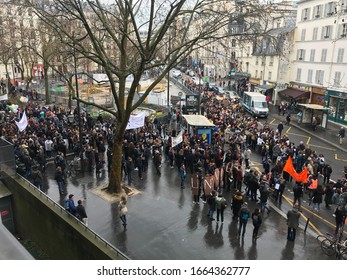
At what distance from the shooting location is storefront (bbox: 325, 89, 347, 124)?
3253cm

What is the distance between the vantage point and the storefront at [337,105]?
3253cm

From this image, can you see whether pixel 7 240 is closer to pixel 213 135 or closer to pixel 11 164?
pixel 11 164

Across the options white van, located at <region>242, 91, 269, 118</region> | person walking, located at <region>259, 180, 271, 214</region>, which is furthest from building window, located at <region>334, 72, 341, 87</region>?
person walking, located at <region>259, 180, 271, 214</region>

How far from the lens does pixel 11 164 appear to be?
17.1 metres

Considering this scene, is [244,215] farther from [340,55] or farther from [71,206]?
[340,55]

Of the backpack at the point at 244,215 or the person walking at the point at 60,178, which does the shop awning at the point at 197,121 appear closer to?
the person walking at the point at 60,178

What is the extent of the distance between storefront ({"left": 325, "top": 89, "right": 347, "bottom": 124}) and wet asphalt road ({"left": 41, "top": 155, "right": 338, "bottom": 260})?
21471 mm

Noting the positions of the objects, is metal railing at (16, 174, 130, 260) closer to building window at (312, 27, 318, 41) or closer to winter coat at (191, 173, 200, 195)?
winter coat at (191, 173, 200, 195)

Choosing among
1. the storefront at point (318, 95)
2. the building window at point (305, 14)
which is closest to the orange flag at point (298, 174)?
the storefront at point (318, 95)

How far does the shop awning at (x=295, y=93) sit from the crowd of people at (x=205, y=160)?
14.9m

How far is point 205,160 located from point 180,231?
19.7ft

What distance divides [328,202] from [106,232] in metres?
9.74

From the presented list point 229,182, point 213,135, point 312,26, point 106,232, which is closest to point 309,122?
point 312,26

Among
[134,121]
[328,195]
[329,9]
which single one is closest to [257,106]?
[329,9]
